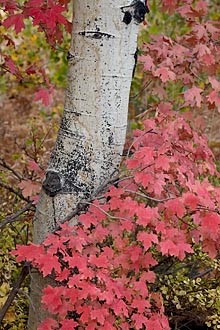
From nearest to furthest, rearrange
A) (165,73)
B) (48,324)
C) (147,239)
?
(147,239), (48,324), (165,73)

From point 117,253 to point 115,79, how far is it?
2.20 feet

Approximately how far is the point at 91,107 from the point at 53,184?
33 cm

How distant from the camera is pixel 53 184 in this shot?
7.08ft

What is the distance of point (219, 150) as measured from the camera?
508 centimetres

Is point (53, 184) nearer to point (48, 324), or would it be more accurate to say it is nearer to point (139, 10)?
point (48, 324)

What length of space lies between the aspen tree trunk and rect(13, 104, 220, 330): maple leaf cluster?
96mm

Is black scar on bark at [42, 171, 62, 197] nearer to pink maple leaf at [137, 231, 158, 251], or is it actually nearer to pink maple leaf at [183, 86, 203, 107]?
pink maple leaf at [137, 231, 158, 251]

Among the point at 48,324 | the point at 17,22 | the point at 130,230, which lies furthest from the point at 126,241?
the point at 17,22

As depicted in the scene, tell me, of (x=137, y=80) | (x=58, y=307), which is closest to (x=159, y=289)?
(x=58, y=307)

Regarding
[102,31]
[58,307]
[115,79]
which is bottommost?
[58,307]

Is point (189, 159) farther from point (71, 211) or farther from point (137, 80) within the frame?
point (137, 80)

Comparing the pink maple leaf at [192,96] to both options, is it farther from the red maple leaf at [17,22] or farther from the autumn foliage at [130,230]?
the red maple leaf at [17,22]

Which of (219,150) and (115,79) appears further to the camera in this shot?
(219,150)

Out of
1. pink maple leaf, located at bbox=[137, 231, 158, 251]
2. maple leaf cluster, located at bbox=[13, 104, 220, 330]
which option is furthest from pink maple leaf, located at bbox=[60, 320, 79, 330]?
pink maple leaf, located at bbox=[137, 231, 158, 251]
